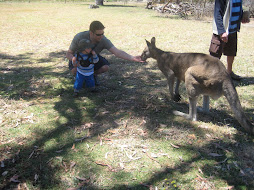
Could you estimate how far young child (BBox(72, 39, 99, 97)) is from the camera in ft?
11.9

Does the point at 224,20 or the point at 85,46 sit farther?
the point at 224,20

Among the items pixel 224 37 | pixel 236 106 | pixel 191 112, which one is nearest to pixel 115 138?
pixel 191 112

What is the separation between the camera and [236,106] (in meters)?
2.65

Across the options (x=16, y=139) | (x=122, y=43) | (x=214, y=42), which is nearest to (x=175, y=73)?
(x=214, y=42)

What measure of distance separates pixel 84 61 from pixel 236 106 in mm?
2331

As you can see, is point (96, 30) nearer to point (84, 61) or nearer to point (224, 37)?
point (84, 61)

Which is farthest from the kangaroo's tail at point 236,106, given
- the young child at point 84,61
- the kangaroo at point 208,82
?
the young child at point 84,61

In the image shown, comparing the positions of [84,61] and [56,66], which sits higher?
[84,61]

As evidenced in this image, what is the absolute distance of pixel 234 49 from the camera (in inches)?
176

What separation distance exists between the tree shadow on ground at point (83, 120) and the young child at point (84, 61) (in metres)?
0.32

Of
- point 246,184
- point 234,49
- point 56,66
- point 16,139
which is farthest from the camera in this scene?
point 56,66

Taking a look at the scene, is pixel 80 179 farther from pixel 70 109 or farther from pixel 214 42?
pixel 214 42

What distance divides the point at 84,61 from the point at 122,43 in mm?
4714

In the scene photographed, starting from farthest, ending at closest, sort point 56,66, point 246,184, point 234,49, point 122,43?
point 122,43 → point 56,66 → point 234,49 → point 246,184
